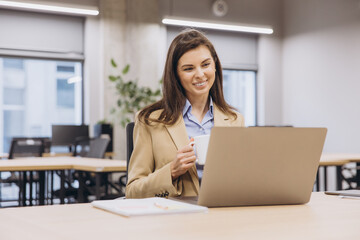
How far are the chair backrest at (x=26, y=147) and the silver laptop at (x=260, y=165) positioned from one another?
4.51m

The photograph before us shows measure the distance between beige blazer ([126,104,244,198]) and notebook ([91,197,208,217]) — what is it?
15.5 inches

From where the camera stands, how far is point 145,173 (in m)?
1.88

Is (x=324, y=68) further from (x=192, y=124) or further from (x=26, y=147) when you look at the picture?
(x=192, y=124)

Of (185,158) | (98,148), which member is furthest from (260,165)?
(98,148)

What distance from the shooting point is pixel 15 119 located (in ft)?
24.9

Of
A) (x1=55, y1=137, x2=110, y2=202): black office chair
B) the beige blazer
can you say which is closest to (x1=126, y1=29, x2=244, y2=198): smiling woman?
the beige blazer

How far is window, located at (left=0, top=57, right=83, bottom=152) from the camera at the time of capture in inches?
296

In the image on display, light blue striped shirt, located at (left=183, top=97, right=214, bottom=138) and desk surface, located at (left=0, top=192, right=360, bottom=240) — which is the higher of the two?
light blue striped shirt, located at (left=183, top=97, right=214, bottom=138)

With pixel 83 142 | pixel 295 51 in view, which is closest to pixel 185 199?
pixel 83 142

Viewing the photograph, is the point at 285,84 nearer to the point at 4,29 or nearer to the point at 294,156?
the point at 4,29

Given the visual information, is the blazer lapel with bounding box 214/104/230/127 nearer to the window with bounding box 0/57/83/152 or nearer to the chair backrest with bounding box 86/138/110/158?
the chair backrest with bounding box 86/138/110/158

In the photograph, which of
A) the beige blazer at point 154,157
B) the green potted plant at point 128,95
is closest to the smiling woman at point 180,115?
the beige blazer at point 154,157

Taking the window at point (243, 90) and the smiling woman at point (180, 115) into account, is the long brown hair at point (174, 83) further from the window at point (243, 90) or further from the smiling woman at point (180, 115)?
the window at point (243, 90)

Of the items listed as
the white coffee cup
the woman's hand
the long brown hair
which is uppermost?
the long brown hair
